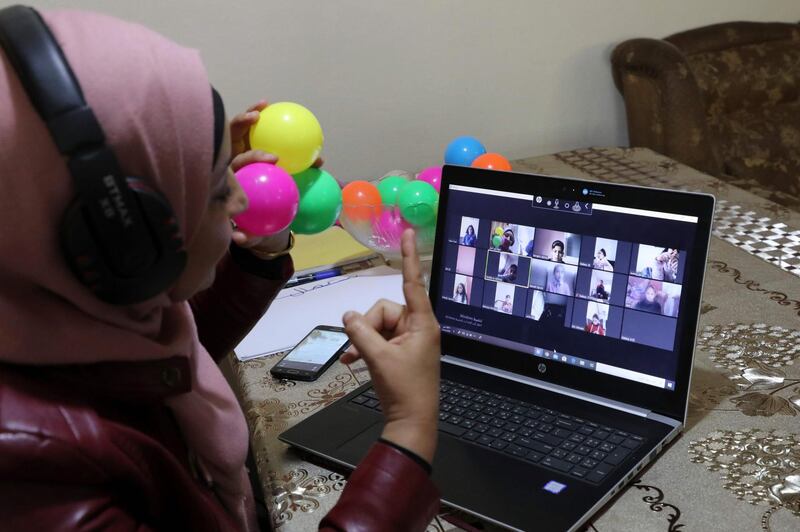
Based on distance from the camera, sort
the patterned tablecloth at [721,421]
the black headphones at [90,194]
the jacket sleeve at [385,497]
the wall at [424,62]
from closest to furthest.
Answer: the black headphones at [90,194] < the jacket sleeve at [385,497] < the patterned tablecloth at [721,421] < the wall at [424,62]

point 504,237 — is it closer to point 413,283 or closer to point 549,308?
point 549,308

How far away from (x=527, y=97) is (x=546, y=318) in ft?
5.03

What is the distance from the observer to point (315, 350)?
120 cm

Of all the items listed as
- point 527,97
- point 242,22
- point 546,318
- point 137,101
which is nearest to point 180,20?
point 242,22

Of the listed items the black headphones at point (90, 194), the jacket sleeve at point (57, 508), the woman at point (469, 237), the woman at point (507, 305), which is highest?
the black headphones at point (90, 194)

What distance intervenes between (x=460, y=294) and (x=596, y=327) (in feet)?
0.66

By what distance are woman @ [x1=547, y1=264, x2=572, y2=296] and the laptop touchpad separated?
0.28m

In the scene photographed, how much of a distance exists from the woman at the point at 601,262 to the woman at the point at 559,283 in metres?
0.04

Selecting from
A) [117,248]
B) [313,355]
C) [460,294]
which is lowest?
[313,355]

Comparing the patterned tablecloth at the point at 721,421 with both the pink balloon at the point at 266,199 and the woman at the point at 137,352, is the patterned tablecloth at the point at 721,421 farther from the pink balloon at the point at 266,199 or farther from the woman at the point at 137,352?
the pink balloon at the point at 266,199

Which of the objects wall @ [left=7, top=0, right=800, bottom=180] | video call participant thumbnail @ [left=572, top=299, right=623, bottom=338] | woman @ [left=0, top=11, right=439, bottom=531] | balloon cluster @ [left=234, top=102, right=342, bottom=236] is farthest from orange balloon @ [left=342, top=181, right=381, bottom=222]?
wall @ [left=7, top=0, right=800, bottom=180]

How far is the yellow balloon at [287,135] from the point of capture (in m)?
1.17

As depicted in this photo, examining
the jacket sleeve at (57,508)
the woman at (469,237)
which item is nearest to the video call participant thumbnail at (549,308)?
the woman at (469,237)

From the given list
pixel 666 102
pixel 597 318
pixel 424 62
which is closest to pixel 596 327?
pixel 597 318
